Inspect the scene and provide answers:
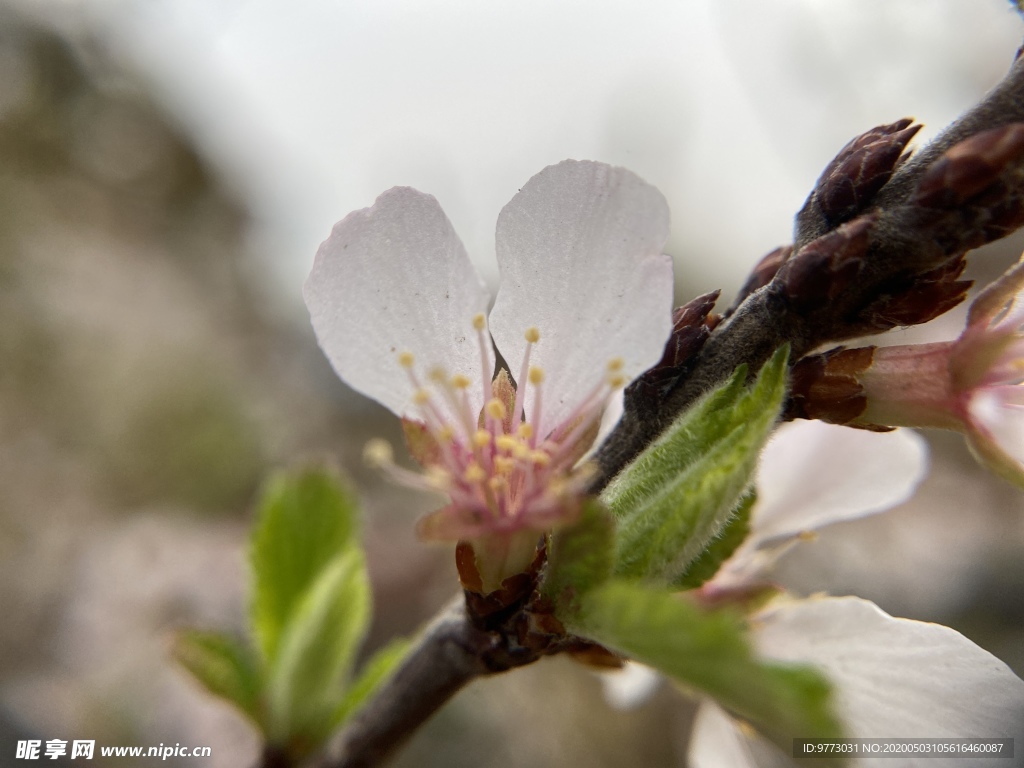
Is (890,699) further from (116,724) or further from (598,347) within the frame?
(116,724)

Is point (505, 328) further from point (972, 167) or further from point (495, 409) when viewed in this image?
point (972, 167)

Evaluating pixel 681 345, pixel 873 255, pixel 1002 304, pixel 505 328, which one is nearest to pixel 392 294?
pixel 505 328

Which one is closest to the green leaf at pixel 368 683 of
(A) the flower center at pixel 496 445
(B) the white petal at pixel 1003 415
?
(A) the flower center at pixel 496 445

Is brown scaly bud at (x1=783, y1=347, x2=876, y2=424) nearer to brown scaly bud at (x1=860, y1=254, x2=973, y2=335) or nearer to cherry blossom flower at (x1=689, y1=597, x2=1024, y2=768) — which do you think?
brown scaly bud at (x1=860, y1=254, x2=973, y2=335)

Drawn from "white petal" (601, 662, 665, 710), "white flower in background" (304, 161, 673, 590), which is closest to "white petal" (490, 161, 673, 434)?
"white flower in background" (304, 161, 673, 590)

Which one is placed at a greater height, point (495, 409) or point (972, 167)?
point (972, 167)

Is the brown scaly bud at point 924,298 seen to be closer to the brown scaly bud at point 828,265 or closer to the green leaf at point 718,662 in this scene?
the brown scaly bud at point 828,265

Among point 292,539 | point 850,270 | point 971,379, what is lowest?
point 292,539
